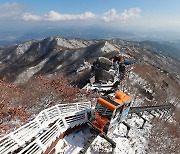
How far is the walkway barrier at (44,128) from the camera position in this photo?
53.5 feet

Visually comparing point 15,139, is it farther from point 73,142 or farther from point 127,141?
point 127,141

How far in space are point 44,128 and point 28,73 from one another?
113640 millimetres

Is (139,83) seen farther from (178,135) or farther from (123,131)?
(123,131)

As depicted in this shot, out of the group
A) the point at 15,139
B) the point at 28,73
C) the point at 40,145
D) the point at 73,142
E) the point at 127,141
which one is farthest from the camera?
the point at 28,73

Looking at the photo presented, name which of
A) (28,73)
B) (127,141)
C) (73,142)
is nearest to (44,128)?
(73,142)

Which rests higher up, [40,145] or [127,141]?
[40,145]

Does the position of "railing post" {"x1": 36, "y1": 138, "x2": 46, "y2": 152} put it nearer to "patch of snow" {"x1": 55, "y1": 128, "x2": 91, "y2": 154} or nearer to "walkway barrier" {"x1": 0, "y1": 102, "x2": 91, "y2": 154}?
"walkway barrier" {"x1": 0, "y1": 102, "x2": 91, "y2": 154}

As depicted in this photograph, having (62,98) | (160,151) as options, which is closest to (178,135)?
(160,151)

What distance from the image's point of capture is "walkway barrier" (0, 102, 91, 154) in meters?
16.3

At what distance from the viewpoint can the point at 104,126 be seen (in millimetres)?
20984

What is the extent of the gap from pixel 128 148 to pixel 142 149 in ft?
6.04

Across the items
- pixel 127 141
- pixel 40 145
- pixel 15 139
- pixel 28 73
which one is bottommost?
pixel 28 73

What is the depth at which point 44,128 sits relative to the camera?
19.5 metres

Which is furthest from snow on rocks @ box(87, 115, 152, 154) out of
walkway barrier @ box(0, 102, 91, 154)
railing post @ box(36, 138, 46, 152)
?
railing post @ box(36, 138, 46, 152)
